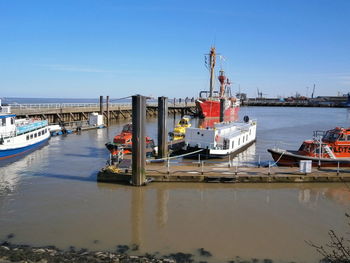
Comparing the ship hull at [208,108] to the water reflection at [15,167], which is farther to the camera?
the ship hull at [208,108]

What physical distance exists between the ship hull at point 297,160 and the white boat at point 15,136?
21.2m

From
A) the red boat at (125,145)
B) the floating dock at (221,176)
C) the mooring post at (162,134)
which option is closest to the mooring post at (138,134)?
the floating dock at (221,176)

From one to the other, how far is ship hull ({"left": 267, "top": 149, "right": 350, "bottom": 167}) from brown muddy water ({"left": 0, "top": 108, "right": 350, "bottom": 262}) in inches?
113

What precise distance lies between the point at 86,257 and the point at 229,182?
35.0 feet

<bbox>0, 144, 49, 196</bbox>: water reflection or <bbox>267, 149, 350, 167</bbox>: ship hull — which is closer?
<bbox>0, 144, 49, 196</bbox>: water reflection

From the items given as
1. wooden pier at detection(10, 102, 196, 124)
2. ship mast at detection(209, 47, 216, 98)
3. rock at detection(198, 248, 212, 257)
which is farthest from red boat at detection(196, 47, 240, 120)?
rock at detection(198, 248, 212, 257)

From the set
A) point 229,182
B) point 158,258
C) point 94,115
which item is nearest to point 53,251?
point 158,258

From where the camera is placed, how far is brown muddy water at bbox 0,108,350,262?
463 inches

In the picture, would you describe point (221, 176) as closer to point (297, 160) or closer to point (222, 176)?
point (222, 176)

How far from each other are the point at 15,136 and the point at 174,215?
20.0m

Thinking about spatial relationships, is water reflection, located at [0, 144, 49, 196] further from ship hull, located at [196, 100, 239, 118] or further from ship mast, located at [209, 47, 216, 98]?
ship mast, located at [209, 47, 216, 98]

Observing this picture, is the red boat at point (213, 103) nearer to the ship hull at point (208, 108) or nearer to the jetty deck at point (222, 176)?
the ship hull at point (208, 108)

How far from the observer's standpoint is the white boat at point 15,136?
1059 inches

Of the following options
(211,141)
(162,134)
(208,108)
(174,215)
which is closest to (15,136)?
(162,134)
